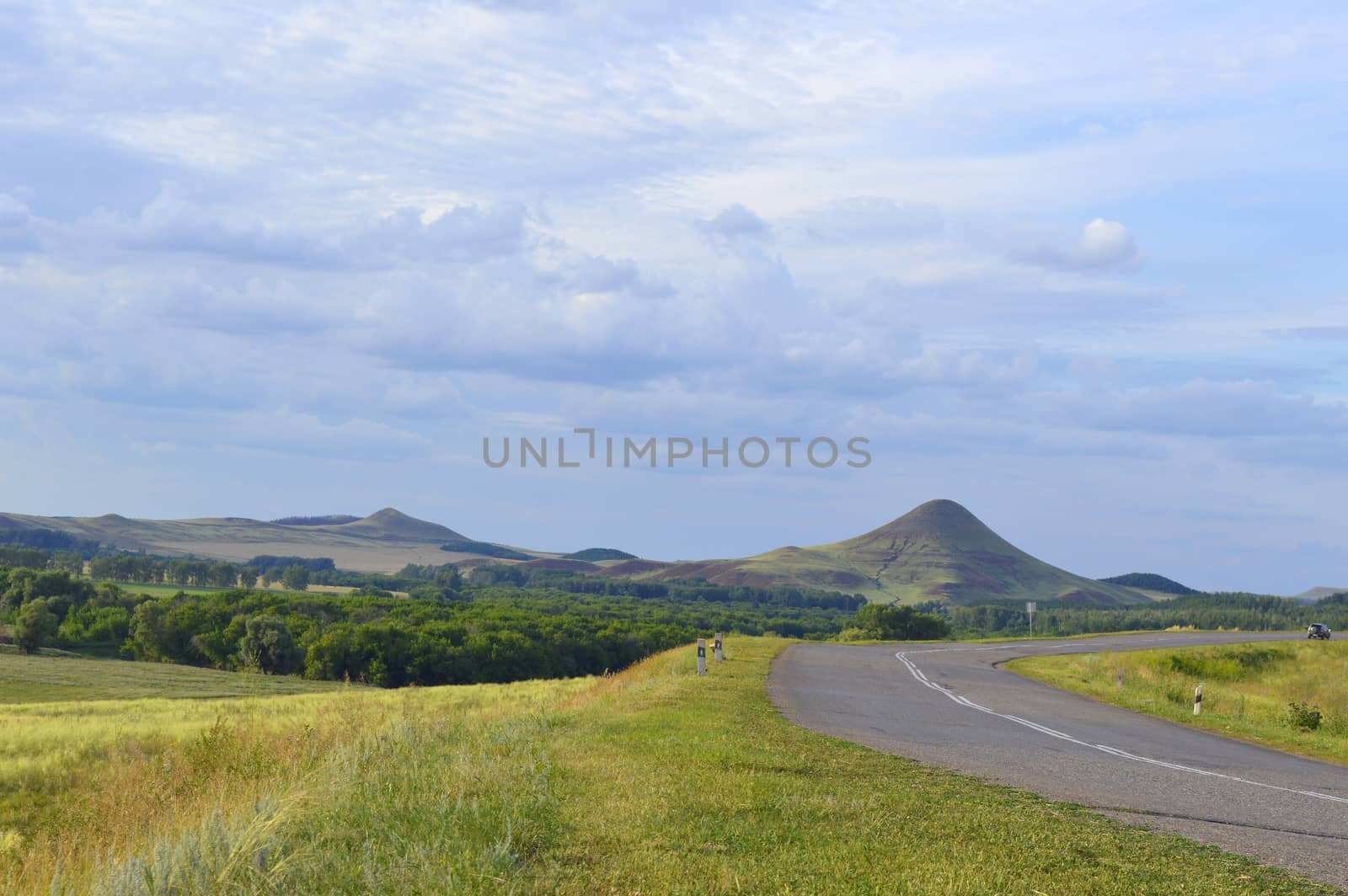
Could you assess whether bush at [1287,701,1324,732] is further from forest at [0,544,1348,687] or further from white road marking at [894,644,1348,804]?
forest at [0,544,1348,687]

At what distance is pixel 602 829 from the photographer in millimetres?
7680

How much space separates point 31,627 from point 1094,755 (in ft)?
341

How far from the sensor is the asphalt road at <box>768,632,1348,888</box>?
29.9 feet

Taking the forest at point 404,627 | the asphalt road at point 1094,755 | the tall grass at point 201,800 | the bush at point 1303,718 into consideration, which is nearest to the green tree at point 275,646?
the forest at point 404,627

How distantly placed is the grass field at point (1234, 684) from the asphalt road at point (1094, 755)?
124 cm

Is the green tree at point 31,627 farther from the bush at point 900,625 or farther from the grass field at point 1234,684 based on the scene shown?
the grass field at point 1234,684

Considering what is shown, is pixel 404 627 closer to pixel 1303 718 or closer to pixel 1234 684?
pixel 1234 684

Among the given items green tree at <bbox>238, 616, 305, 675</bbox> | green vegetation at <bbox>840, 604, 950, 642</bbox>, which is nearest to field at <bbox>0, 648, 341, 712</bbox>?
green tree at <bbox>238, 616, 305, 675</bbox>

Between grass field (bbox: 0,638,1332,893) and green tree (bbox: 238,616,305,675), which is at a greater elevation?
grass field (bbox: 0,638,1332,893)

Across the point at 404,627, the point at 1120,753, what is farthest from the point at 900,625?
the point at 404,627

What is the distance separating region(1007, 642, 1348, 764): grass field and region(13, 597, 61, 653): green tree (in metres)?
90.9

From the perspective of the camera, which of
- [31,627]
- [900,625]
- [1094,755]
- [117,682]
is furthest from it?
[31,627]

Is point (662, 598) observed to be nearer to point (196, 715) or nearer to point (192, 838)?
point (196, 715)

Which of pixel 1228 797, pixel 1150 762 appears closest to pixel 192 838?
pixel 1228 797
